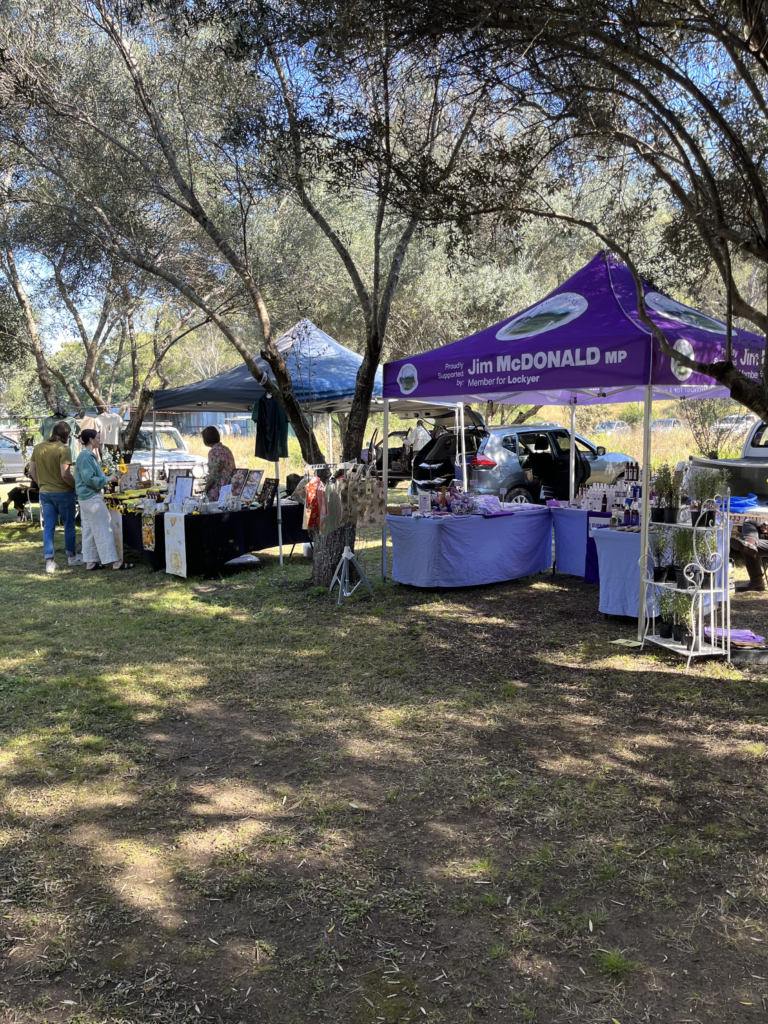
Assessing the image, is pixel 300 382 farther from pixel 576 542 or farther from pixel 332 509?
pixel 576 542

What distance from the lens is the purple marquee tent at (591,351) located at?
229 inches

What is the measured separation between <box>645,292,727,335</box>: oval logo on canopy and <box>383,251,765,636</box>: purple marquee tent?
1 centimetres

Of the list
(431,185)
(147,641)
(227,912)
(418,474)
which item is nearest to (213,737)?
(227,912)

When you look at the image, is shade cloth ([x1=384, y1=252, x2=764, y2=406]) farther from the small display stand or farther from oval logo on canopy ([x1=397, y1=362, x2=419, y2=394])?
the small display stand

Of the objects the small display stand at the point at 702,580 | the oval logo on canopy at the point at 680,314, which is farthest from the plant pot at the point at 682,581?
the oval logo on canopy at the point at 680,314

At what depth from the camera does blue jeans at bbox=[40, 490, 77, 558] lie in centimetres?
941

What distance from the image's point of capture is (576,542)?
8.30 meters

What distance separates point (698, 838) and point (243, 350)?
6.18m

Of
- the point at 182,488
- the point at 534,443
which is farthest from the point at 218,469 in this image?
the point at 534,443

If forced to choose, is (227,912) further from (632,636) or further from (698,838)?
(632,636)

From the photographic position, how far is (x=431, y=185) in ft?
19.6

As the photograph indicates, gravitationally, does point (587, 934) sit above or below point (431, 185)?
below

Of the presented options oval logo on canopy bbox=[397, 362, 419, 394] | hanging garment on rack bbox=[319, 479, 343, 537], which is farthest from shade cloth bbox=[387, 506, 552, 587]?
oval logo on canopy bbox=[397, 362, 419, 394]

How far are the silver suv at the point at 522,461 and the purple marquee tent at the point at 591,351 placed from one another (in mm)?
4414
